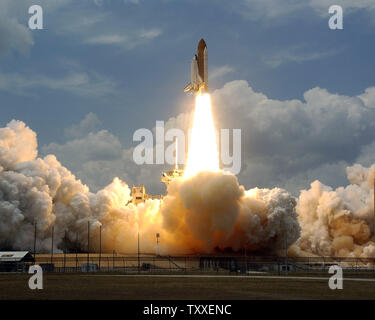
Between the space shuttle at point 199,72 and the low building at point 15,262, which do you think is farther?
the space shuttle at point 199,72

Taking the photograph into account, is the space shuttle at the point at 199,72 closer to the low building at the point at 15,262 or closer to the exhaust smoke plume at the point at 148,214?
the exhaust smoke plume at the point at 148,214

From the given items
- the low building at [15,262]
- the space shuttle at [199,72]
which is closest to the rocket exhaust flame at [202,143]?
the space shuttle at [199,72]

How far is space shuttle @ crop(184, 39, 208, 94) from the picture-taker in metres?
87.2

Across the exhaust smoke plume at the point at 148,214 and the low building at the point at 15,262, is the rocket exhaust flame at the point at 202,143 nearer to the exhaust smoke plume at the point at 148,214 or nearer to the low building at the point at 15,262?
the exhaust smoke plume at the point at 148,214

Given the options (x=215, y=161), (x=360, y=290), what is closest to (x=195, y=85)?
(x=215, y=161)

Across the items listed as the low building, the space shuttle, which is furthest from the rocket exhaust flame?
the low building

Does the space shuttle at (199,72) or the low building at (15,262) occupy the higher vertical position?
the space shuttle at (199,72)

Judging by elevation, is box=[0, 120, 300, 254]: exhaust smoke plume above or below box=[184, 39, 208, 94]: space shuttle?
below

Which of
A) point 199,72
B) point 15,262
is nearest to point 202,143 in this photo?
point 199,72

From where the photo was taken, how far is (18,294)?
36.0 m

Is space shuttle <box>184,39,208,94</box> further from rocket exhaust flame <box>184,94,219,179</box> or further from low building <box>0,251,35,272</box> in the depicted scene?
low building <box>0,251,35,272</box>

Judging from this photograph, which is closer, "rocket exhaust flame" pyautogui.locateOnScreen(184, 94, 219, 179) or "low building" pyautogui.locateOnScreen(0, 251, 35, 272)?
"low building" pyautogui.locateOnScreen(0, 251, 35, 272)

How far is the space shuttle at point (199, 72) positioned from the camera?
87.2m
